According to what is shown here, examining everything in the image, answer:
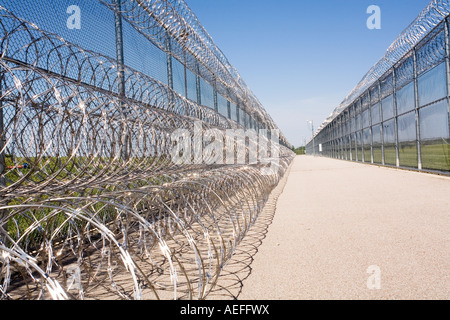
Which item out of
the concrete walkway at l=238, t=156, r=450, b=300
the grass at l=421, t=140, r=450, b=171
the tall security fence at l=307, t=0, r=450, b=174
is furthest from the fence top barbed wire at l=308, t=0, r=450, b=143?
the concrete walkway at l=238, t=156, r=450, b=300

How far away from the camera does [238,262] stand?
12.7 ft

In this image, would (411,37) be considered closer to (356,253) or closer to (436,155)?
(436,155)

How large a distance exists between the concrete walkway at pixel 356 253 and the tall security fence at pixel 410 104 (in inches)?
225

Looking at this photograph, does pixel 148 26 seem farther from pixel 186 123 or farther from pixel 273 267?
pixel 273 267

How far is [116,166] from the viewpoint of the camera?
486 cm

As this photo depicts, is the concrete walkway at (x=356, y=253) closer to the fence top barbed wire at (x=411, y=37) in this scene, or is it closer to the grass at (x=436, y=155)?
the grass at (x=436, y=155)

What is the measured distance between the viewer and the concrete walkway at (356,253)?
298 cm

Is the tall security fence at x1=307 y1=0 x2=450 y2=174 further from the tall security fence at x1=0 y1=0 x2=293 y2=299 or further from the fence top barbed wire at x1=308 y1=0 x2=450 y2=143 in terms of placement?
the tall security fence at x1=0 y1=0 x2=293 y2=299

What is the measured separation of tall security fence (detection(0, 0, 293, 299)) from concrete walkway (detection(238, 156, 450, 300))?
0.49 meters

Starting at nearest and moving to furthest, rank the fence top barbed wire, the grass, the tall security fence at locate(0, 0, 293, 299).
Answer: the tall security fence at locate(0, 0, 293, 299), the fence top barbed wire, the grass

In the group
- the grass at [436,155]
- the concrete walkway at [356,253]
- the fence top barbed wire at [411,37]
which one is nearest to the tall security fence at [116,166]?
the concrete walkway at [356,253]

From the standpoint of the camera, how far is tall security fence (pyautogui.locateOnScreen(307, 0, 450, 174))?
36.0 feet

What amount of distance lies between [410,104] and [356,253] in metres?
12.1
